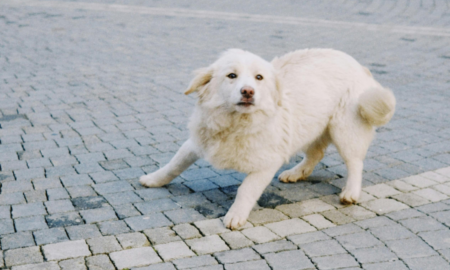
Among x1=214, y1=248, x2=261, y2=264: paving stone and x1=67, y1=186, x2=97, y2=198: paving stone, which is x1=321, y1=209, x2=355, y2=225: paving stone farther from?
x1=67, y1=186, x2=97, y2=198: paving stone

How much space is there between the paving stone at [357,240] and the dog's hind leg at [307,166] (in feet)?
3.98

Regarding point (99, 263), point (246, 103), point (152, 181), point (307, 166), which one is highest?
point (246, 103)

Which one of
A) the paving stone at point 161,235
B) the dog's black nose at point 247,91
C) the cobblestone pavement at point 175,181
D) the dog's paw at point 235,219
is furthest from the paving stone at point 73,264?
the dog's black nose at point 247,91

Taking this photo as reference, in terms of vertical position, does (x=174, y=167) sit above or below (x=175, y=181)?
above

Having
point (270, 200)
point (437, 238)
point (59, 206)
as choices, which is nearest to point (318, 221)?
point (270, 200)

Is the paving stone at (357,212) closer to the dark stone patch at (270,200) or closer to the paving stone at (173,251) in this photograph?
the dark stone patch at (270,200)

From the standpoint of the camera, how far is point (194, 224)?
14.2 feet

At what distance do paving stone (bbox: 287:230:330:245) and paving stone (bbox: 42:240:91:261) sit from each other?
1504 millimetres

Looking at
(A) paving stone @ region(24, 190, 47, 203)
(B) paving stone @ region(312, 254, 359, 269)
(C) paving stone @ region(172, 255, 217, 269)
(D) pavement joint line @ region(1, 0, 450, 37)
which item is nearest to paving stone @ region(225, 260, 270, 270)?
(C) paving stone @ region(172, 255, 217, 269)

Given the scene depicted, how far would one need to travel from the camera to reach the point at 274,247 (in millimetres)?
3980

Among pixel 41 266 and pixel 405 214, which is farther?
pixel 405 214

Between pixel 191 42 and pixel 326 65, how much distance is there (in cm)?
714

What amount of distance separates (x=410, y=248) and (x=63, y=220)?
8.67ft

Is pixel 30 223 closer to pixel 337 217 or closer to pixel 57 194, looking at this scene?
pixel 57 194
